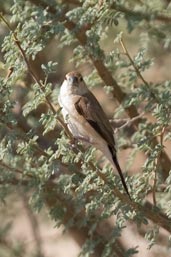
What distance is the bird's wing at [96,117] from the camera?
341 centimetres

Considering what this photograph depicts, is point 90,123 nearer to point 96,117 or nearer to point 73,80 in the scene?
point 96,117

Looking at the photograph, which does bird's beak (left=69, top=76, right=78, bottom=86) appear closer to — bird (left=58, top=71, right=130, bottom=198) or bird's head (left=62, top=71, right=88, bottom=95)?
bird's head (left=62, top=71, right=88, bottom=95)

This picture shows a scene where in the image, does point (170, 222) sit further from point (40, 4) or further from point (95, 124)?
point (40, 4)

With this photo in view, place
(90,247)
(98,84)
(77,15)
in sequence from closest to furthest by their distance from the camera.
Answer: (77,15) < (90,247) < (98,84)

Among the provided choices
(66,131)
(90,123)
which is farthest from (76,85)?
(66,131)

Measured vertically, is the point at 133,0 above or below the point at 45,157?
above

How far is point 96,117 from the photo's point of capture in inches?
136

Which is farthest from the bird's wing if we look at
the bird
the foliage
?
the foliage

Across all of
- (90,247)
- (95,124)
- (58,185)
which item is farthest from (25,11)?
(90,247)

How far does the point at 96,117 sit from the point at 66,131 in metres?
0.72

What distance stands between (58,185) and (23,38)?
83 centimetres

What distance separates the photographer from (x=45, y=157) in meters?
3.07

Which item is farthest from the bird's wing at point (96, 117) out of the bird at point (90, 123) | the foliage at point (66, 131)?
the foliage at point (66, 131)

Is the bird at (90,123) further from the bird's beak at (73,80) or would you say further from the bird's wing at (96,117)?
the bird's beak at (73,80)
